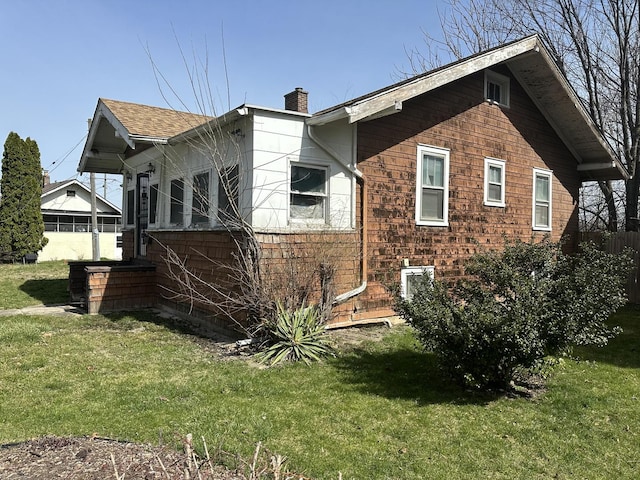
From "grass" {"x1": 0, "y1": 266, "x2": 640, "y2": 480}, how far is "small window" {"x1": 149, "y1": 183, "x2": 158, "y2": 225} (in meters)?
4.83

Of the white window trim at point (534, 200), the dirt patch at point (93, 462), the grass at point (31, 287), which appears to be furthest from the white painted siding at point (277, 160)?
the grass at point (31, 287)

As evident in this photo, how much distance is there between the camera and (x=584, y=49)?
16.9 metres

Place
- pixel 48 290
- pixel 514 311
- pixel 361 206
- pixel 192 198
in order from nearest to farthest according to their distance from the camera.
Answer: pixel 514 311, pixel 361 206, pixel 192 198, pixel 48 290

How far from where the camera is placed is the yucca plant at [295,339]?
671 centimetres

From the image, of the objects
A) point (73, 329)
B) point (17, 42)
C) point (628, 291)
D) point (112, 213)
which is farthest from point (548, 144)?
point (112, 213)

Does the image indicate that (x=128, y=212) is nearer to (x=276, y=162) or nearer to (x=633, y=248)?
(x=276, y=162)

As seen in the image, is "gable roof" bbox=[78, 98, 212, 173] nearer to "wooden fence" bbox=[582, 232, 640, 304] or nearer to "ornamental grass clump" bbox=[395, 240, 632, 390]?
"ornamental grass clump" bbox=[395, 240, 632, 390]

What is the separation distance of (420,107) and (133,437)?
26.4 ft

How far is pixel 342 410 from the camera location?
4902 millimetres

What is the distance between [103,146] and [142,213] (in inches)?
104

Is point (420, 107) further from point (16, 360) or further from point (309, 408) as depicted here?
point (16, 360)

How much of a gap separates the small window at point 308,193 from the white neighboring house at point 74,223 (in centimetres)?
2428

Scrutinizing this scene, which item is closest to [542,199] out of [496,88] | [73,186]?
[496,88]

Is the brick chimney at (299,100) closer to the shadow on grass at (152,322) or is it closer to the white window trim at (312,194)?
the white window trim at (312,194)
